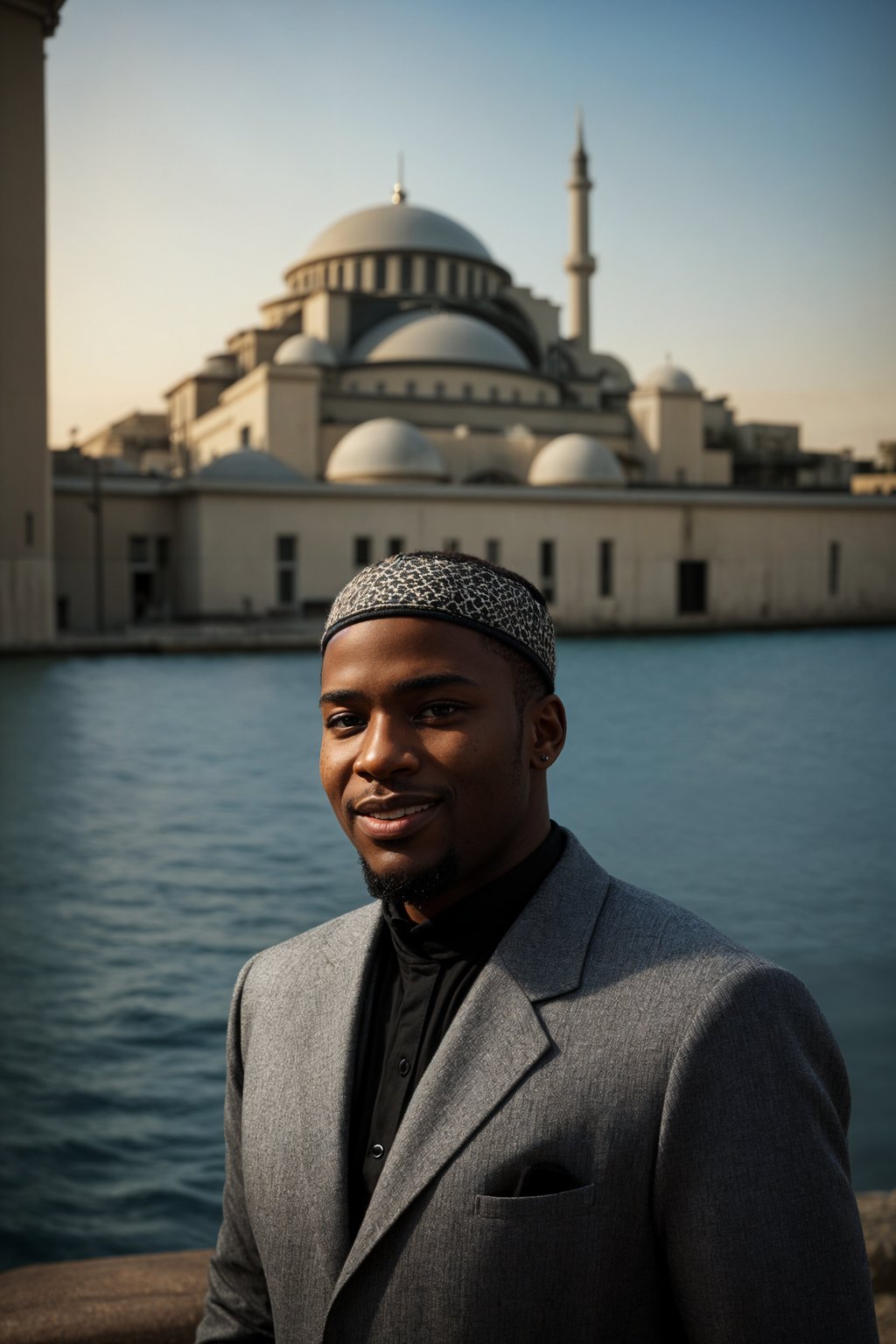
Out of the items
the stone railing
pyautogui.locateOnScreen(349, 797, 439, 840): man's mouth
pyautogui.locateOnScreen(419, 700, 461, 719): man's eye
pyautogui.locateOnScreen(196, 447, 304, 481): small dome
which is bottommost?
the stone railing

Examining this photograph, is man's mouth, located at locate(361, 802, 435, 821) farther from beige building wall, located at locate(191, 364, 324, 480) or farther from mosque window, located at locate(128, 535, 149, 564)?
beige building wall, located at locate(191, 364, 324, 480)

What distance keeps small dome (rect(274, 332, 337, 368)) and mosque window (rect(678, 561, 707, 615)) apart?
1002 centimetres

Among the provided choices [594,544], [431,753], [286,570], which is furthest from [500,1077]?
[594,544]

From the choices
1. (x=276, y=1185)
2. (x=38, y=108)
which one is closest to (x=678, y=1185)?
(x=276, y=1185)

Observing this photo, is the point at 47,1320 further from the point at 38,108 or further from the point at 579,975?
the point at 38,108

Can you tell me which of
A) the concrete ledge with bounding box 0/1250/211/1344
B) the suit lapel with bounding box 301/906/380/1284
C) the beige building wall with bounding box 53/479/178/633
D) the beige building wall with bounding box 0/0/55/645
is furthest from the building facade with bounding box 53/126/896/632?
the suit lapel with bounding box 301/906/380/1284

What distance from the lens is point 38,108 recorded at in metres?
21.3

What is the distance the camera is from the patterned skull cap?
1.13 metres

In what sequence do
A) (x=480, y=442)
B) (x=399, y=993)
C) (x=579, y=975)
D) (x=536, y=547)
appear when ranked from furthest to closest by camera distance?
(x=480, y=442)
(x=536, y=547)
(x=399, y=993)
(x=579, y=975)

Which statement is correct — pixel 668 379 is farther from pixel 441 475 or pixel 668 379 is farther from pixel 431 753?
pixel 431 753

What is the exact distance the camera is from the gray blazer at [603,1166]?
99 centimetres

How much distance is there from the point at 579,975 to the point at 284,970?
0.31 metres

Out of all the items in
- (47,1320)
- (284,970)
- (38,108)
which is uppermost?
(38,108)

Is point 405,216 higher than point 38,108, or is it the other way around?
point 405,216
